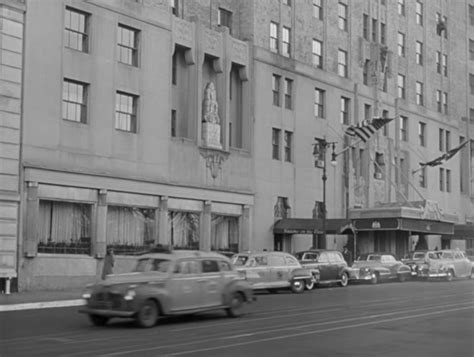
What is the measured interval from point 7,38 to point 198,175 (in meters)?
12.6

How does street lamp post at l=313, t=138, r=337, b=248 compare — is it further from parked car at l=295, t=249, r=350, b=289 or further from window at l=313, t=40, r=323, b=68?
window at l=313, t=40, r=323, b=68

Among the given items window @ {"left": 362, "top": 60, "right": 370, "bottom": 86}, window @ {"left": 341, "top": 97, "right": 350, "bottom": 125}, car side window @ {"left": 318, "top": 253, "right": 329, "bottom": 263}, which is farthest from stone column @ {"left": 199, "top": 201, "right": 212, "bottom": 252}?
window @ {"left": 362, "top": 60, "right": 370, "bottom": 86}

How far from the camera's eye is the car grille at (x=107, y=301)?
16.9 m

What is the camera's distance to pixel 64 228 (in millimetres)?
31000

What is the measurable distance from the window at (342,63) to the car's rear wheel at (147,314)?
35.8 meters

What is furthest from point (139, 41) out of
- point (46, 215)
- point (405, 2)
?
point (405, 2)

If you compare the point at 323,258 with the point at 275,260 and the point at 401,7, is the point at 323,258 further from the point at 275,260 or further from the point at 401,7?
the point at 401,7

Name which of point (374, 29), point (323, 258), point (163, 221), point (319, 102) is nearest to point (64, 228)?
point (163, 221)

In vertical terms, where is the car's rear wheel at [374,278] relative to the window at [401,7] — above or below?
below

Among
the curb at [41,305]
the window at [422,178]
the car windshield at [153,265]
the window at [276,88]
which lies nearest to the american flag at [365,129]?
the window at [276,88]

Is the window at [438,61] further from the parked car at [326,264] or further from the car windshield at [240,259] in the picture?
the car windshield at [240,259]

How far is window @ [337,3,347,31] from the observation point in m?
51.2

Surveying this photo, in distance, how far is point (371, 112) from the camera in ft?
176

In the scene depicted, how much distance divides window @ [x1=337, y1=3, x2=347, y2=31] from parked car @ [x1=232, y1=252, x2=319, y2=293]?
25246 millimetres
